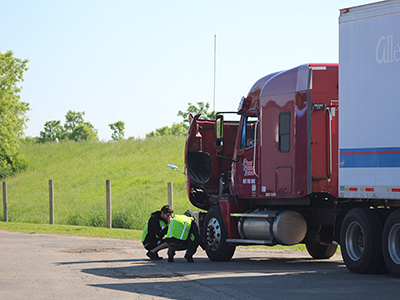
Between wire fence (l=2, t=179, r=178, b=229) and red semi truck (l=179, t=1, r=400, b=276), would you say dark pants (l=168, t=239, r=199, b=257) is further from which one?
wire fence (l=2, t=179, r=178, b=229)

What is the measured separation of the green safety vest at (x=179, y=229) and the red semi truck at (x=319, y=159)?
90 cm

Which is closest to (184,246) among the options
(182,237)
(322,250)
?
(182,237)

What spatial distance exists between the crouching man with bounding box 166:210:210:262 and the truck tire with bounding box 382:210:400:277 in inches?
179

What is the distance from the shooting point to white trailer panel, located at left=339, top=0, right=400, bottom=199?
985cm

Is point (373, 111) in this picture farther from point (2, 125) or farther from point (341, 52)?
point (2, 125)

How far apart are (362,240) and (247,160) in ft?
12.0

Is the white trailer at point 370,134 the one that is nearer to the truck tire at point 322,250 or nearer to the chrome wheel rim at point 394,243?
the chrome wheel rim at point 394,243

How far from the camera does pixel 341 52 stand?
426 inches

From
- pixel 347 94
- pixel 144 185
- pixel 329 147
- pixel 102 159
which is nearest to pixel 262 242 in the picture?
pixel 329 147

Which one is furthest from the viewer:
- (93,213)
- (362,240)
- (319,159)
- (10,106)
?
(10,106)

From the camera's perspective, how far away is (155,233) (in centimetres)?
1398

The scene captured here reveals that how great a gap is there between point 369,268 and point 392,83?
10.1 feet

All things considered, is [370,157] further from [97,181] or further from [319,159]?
[97,181]

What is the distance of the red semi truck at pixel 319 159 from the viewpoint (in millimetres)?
10039
